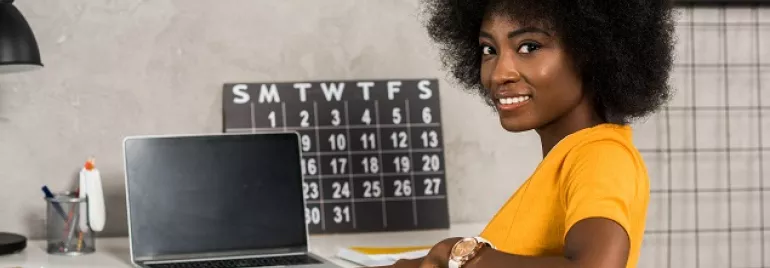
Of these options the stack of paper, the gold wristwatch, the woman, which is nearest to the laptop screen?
the stack of paper

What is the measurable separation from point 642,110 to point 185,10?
4.05 ft

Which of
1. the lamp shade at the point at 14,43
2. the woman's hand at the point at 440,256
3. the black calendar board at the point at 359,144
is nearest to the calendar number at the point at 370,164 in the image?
the black calendar board at the point at 359,144

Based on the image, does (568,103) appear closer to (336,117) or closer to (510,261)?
(510,261)

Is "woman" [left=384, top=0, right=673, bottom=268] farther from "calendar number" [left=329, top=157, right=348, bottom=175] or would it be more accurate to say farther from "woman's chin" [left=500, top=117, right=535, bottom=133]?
"calendar number" [left=329, top=157, right=348, bottom=175]

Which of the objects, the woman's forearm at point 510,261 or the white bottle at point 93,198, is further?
the white bottle at point 93,198

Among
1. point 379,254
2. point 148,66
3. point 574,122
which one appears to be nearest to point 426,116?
point 379,254

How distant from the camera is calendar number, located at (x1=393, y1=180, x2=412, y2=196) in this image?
2098 millimetres

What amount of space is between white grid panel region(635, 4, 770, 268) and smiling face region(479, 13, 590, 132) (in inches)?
48.9

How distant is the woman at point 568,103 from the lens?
902 mm

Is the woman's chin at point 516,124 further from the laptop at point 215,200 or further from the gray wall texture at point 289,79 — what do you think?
the gray wall texture at point 289,79

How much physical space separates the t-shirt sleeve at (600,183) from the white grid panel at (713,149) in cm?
133

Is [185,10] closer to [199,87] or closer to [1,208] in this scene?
[199,87]

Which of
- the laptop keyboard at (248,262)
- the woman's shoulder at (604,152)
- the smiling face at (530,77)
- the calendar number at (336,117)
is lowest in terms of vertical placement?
the laptop keyboard at (248,262)

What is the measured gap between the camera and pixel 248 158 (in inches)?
73.4
